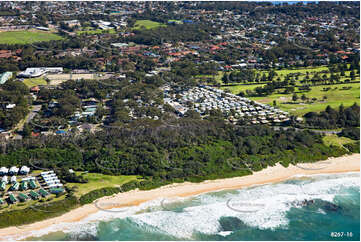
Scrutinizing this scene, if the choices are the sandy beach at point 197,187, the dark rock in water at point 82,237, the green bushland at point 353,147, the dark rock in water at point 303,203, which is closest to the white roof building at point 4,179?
the sandy beach at point 197,187

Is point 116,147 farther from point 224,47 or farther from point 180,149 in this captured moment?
point 224,47

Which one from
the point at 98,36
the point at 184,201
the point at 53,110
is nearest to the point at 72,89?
the point at 53,110

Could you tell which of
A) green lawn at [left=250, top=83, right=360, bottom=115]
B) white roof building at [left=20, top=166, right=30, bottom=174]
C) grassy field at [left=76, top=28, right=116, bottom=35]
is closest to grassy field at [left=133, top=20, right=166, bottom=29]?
grassy field at [left=76, top=28, right=116, bottom=35]

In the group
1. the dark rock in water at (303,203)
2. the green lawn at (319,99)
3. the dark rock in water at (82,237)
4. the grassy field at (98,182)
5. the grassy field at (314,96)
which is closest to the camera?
the dark rock in water at (82,237)

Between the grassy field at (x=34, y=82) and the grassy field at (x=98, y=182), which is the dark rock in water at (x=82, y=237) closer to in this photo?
the grassy field at (x=98, y=182)

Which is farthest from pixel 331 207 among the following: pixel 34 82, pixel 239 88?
pixel 34 82

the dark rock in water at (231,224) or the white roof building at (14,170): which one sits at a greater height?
the white roof building at (14,170)
